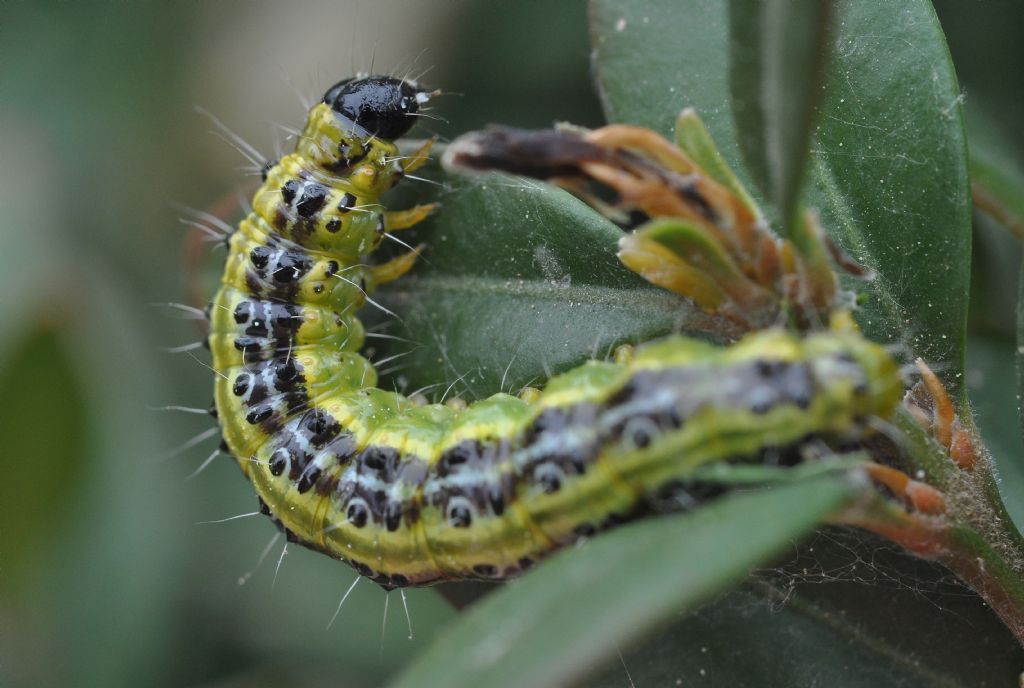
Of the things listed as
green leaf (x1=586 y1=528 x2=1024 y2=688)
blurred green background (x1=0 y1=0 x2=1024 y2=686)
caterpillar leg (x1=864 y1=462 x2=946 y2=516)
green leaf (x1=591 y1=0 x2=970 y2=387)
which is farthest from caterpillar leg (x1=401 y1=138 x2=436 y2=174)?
caterpillar leg (x1=864 y1=462 x2=946 y2=516)

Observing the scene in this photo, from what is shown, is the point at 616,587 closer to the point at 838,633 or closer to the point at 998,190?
the point at 838,633

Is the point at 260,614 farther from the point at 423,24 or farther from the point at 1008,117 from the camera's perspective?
the point at 1008,117

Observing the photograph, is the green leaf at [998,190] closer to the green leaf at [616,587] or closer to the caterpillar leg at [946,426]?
the caterpillar leg at [946,426]

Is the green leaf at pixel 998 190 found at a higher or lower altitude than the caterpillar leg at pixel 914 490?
higher

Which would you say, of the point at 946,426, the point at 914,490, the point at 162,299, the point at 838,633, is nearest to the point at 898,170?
the point at 946,426

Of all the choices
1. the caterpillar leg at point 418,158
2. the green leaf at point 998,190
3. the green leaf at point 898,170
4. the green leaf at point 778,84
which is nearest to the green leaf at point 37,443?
the caterpillar leg at point 418,158

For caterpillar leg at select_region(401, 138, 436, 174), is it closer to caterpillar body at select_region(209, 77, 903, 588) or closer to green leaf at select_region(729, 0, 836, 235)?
caterpillar body at select_region(209, 77, 903, 588)
